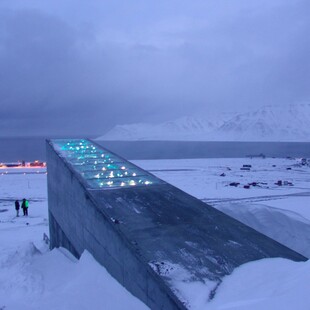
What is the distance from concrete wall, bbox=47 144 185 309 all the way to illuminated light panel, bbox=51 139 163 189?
50 cm

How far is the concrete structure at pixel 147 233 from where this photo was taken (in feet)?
17.1

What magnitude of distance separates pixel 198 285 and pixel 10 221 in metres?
13.5

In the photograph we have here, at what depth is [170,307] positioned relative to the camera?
14.9 feet

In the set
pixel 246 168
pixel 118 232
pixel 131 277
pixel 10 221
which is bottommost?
pixel 246 168

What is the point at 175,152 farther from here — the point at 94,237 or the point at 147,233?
the point at 147,233

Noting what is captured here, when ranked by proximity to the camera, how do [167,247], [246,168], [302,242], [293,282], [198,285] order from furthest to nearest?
[246,168], [302,242], [167,247], [198,285], [293,282]

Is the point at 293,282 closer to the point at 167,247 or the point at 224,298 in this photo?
the point at 224,298

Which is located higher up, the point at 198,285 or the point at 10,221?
the point at 198,285

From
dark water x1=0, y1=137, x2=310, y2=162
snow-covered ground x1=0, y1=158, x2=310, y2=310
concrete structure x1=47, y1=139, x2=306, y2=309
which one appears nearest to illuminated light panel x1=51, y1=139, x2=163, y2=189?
concrete structure x1=47, y1=139, x2=306, y2=309

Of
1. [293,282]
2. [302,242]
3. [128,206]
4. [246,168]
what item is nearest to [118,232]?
[128,206]

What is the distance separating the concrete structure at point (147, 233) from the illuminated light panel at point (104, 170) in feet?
0.12

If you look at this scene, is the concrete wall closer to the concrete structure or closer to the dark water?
the concrete structure

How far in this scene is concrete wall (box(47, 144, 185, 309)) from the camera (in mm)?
4984

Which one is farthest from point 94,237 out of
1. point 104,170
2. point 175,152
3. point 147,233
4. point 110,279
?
point 175,152
